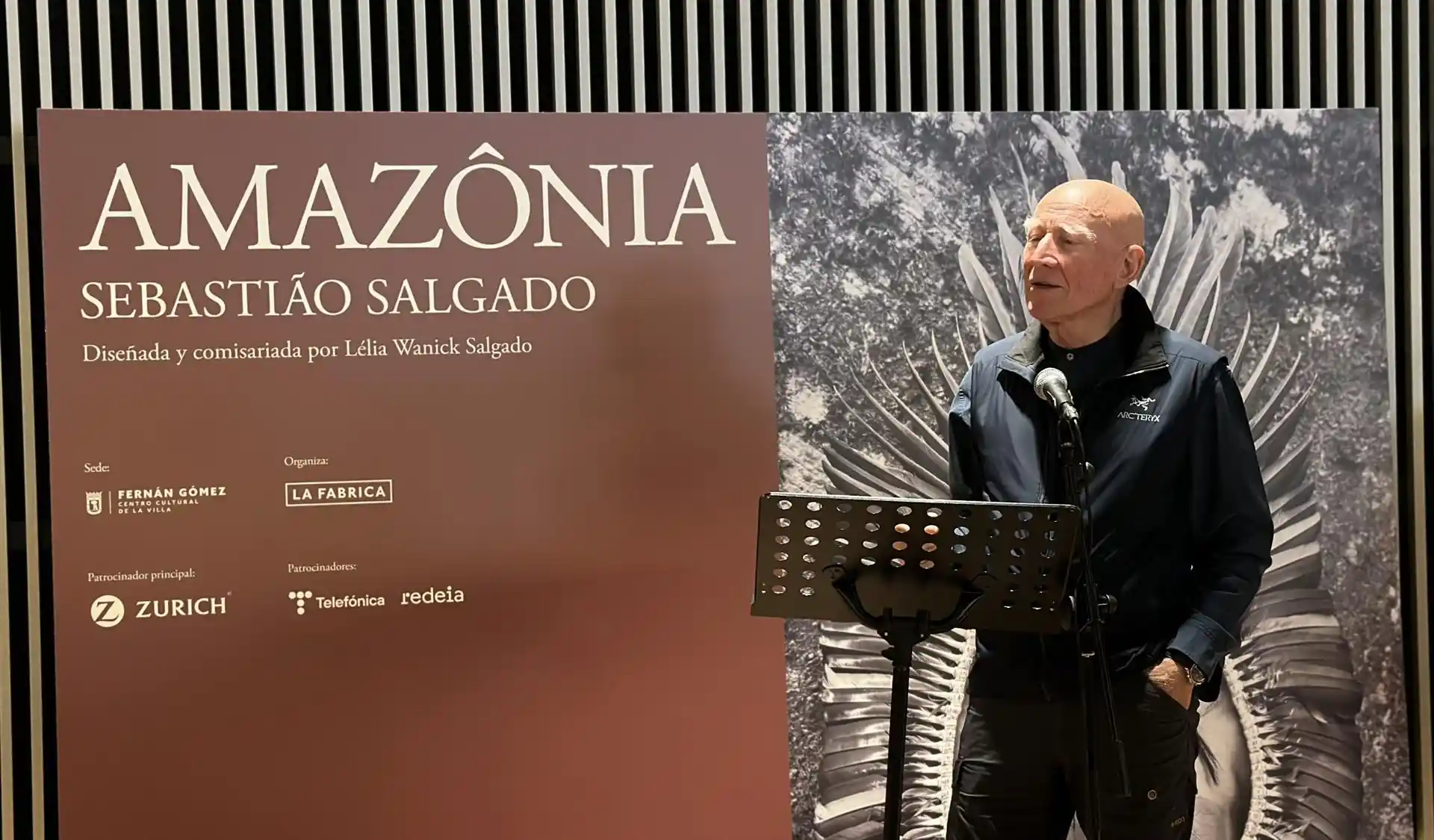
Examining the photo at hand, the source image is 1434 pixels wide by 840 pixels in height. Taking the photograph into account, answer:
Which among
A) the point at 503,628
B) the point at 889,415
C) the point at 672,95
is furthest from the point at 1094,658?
the point at 672,95

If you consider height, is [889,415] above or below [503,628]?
above

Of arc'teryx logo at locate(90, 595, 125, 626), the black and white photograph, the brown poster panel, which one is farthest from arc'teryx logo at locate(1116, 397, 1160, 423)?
arc'teryx logo at locate(90, 595, 125, 626)

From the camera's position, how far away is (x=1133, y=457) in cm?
270

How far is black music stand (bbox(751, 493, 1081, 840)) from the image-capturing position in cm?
228

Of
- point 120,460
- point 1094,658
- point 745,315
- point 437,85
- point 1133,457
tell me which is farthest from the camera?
point 437,85

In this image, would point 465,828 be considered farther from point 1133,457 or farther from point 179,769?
point 1133,457

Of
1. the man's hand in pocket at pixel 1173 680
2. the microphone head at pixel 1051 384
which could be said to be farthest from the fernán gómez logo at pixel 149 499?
the man's hand in pocket at pixel 1173 680

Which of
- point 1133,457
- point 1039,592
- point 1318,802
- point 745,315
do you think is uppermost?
point 745,315

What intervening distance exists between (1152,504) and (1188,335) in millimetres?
1015

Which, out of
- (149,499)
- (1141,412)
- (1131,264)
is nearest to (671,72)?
(1131,264)

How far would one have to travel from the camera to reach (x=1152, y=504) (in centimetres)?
269

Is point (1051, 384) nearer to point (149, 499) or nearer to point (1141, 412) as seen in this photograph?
point (1141, 412)

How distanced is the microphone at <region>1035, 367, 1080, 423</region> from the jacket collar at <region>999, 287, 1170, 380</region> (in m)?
0.40

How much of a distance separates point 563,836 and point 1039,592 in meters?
1.79
